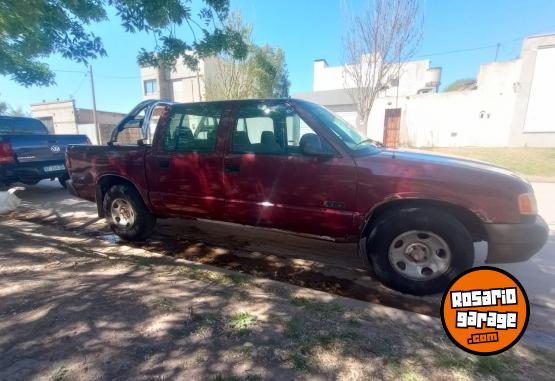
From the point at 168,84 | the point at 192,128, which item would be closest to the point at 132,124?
the point at 192,128

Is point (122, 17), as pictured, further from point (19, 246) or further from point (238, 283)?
point (238, 283)

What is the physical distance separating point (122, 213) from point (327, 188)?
10.4 ft

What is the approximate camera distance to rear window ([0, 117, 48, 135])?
26.3 feet

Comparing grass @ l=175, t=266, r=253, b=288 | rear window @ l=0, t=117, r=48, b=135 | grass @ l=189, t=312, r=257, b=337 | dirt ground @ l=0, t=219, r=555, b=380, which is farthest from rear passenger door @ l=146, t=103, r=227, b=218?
rear window @ l=0, t=117, r=48, b=135

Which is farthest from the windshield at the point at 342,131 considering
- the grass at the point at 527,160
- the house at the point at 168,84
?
the house at the point at 168,84

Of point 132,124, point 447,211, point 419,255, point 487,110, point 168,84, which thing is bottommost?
point 419,255

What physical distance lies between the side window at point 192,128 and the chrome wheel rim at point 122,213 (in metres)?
1.19

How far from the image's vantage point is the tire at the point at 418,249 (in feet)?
8.74

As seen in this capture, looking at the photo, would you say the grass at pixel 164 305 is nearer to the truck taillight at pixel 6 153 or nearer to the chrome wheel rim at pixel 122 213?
the chrome wheel rim at pixel 122 213

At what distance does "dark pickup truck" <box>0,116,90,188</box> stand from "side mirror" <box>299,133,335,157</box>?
656 cm

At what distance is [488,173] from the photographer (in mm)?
2613

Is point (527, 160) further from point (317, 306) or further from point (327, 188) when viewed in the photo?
point (317, 306)

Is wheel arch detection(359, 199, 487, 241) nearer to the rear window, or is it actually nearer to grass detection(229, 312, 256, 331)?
grass detection(229, 312, 256, 331)

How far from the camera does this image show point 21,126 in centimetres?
841
